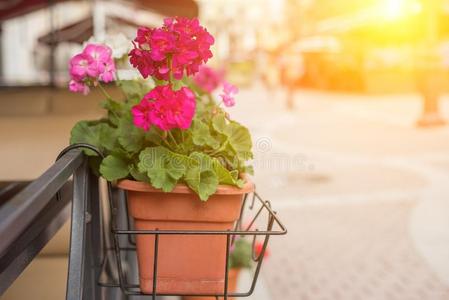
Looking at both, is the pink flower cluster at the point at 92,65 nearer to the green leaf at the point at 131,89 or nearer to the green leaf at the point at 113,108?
the green leaf at the point at 113,108

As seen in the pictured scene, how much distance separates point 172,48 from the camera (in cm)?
108

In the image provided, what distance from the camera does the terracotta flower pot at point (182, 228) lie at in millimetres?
1186

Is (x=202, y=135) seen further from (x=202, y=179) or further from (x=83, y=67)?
(x=83, y=67)

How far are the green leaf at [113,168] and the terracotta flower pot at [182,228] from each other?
28mm

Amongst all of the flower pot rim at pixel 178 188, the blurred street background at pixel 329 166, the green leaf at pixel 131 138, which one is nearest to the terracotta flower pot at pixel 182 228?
the flower pot rim at pixel 178 188

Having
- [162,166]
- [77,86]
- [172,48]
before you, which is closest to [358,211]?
[77,86]

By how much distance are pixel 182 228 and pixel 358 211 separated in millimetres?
3787

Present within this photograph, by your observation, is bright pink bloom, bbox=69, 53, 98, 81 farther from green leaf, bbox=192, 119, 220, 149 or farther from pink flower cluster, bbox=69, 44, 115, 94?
green leaf, bbox=192, 119, 220, 149

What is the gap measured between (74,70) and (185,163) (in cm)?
39

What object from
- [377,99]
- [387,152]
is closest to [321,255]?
[387,152]

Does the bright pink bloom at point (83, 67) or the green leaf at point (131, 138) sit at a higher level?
the bright pink bloom at point (83, 67)

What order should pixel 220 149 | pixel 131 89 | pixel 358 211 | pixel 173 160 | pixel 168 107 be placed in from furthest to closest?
1. pixel 358 211
2. pixel 131 89
3. pixel 220 149
4. pixel 173 160
5. pixel 168 107

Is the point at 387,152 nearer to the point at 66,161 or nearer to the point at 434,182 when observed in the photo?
the point at 434,182

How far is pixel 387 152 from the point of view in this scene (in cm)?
786
